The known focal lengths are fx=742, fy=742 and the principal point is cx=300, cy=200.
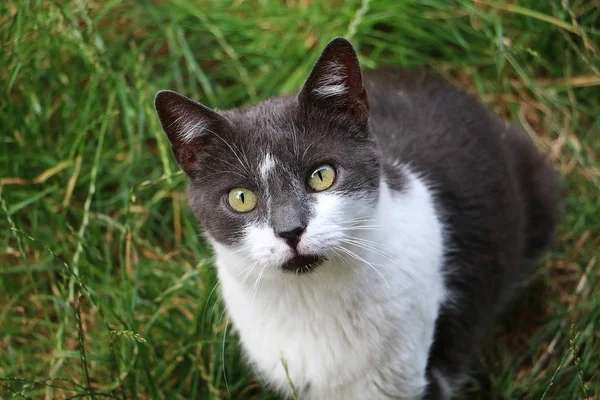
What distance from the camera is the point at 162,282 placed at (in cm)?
258

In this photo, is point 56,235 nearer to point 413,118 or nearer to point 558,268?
point 413,118

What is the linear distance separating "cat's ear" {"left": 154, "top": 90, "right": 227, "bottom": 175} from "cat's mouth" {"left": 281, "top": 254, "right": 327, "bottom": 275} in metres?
0.36

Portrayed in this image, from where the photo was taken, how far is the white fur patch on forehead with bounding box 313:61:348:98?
1.71 m

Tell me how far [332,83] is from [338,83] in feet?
0.05

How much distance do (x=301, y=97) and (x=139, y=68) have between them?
44.4 inches

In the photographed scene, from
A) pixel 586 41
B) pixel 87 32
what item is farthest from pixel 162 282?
pixel 586 41

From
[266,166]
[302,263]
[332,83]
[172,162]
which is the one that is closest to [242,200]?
[266,166]

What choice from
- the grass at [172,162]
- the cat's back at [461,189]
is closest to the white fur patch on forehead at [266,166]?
the cat's back at [461,189]

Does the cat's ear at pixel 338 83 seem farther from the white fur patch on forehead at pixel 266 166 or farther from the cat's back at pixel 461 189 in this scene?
the cat's back at pixel 461 189

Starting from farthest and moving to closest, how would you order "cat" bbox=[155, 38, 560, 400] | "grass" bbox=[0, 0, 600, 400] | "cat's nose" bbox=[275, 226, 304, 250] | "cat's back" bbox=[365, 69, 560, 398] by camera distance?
1. "grass" bbox=[0, 0, 600, 400]
2. "cat's back" bbox=[365, 69, 560, 398]
3. "cat" bbox=[155, 38, 560, 400]
4. "cat's nose" bbox=[275, 226, 304, 250]

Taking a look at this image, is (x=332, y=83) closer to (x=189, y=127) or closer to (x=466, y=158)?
(x=189, y=127)

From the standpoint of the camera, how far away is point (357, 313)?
1.83m

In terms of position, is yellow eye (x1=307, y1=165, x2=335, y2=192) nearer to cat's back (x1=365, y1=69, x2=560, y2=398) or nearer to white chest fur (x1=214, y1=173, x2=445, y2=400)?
white chest fur (x1=214, y1=173, x2=445, y2=400)

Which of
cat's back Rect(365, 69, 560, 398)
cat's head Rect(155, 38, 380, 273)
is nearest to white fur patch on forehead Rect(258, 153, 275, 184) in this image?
cat's head Rect(155, 38, 380, 273)
